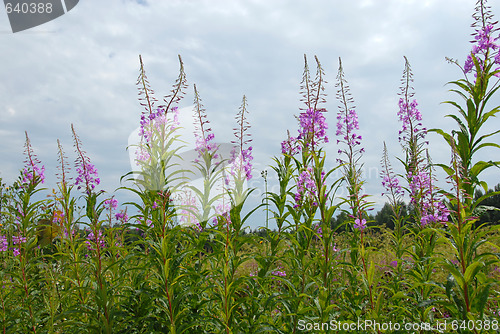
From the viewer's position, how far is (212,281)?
3.90 metres

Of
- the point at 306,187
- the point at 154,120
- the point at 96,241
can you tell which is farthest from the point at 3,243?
the point at 306,187

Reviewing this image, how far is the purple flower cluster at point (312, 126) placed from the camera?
459 centimetres

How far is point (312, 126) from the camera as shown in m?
4.57

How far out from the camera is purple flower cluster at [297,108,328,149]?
459 centimetres

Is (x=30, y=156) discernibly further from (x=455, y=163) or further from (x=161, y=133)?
(x=455, y=163)

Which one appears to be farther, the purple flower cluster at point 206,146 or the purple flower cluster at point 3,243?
the purple flower cluster at point 3,243

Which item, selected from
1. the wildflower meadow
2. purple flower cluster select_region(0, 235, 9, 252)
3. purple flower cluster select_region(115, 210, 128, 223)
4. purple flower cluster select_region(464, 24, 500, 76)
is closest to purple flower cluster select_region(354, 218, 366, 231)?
the wildflower meadow

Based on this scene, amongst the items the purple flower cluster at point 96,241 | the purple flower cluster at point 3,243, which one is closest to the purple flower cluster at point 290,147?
the purple flower cluster at point 96,241

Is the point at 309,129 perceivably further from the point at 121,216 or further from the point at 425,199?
the point at 121,216

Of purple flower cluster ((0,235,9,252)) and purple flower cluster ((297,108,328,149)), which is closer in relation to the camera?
purple flower cluster ((297,108,328,149))

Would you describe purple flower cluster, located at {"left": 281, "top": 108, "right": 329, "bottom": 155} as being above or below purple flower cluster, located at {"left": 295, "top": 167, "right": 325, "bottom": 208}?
above

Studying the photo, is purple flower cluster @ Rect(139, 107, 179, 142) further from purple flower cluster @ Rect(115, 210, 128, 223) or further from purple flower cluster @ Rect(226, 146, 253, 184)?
purple flower cluster @ Rect(115, 210, 128, 223)

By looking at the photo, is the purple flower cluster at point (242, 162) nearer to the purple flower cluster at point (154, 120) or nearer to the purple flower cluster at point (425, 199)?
the purple flower cluster at point (154, 120)

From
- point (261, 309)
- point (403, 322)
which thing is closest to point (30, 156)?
point (261, 309)
